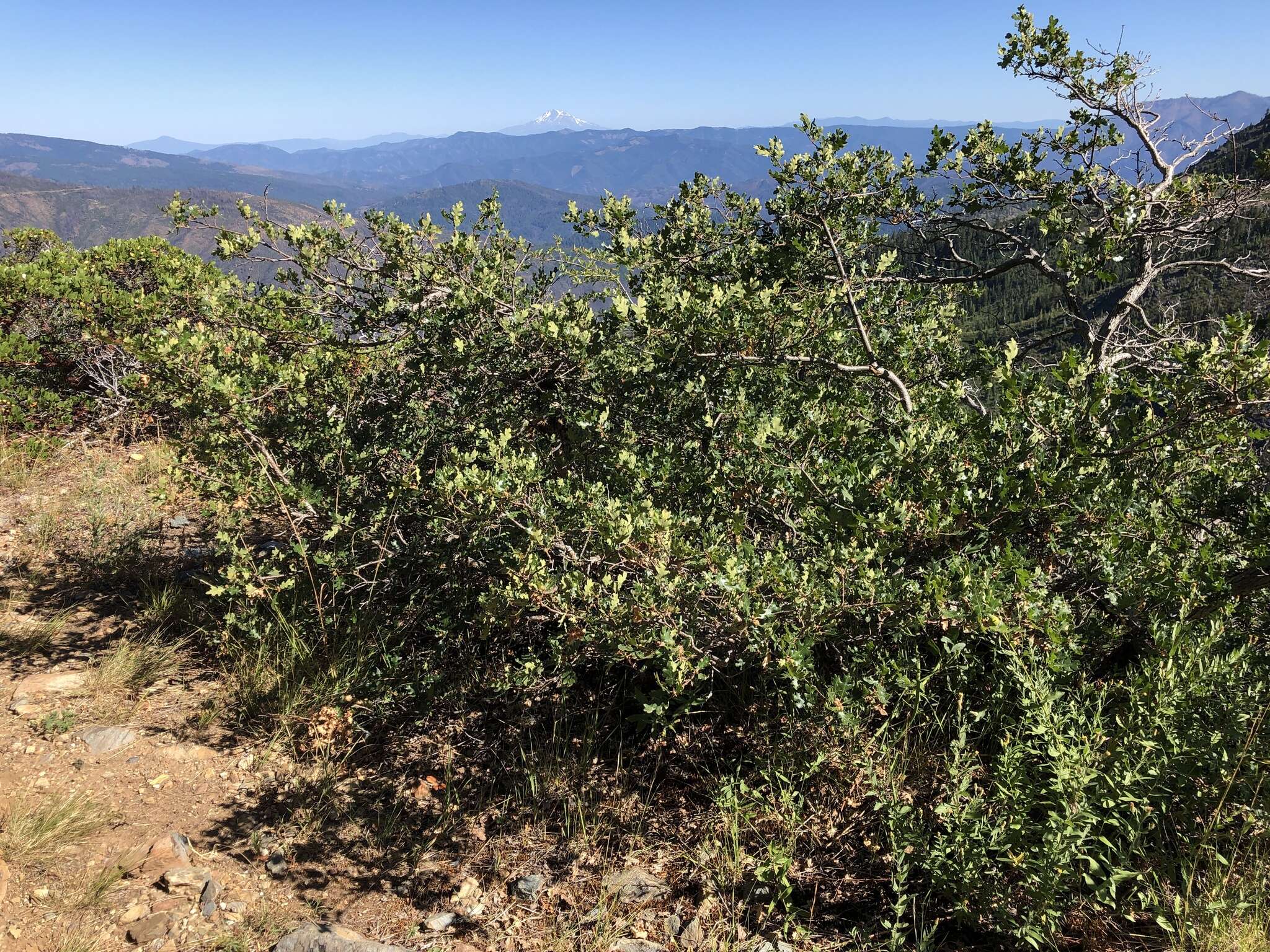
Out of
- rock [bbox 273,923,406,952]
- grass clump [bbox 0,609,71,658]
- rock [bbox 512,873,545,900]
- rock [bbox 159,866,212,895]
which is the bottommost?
rock [bbox 512,873,545,900]

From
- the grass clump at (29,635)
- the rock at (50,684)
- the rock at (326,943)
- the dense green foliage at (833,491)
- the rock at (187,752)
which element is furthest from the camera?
the grass clump at (29,635)

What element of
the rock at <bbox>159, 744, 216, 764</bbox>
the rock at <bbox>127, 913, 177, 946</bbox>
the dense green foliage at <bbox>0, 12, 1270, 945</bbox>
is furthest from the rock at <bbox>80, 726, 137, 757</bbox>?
the rock at <bbox>127, 913, 177, 946</bbox>

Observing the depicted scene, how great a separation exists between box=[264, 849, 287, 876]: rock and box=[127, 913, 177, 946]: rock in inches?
15.5

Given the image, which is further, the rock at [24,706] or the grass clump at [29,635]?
the grass clump at [29,635]

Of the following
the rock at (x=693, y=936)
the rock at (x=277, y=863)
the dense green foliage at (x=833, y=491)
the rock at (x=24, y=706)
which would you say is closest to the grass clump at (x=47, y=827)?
the rock at (x=277, y=863)

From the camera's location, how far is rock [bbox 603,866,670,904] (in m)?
2.92

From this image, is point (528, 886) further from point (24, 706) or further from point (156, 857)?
point (24, 706)

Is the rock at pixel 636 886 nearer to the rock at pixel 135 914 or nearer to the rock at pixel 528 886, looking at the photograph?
the rock at pixel 528 886

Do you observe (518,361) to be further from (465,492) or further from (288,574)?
(288,574)

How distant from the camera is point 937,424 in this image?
3266 millimetres

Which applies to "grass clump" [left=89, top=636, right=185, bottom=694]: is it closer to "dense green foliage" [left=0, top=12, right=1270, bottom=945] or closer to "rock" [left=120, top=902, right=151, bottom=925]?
"dense green foliage" [left=0, top=12, right=1270, bottom=945]

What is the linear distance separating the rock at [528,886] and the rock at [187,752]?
1.98m

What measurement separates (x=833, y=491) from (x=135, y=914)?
3.45 m

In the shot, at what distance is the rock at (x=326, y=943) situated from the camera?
105 inches
